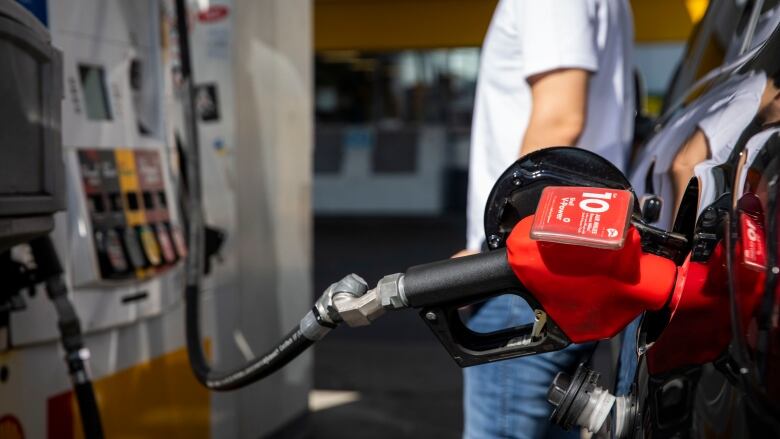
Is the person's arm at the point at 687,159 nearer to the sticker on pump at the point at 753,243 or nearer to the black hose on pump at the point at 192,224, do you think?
the sticker on pump at the point at 753,243

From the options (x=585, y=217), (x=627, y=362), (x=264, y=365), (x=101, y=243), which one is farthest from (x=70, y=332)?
(x=585, y=217)

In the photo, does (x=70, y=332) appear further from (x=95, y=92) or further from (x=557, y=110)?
(x=557, y=110)

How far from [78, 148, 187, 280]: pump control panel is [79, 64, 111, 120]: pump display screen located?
0.39 ft

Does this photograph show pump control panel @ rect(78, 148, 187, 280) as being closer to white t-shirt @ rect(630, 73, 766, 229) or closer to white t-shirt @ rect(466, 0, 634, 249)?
white t-shirt @ rect(466, 0, 634, 249)

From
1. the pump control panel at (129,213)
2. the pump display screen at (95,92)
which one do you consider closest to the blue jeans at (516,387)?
the pump control panel at (129,213)

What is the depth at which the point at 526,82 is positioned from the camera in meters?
2.07

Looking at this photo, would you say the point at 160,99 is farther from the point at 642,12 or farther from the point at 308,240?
the point at 642,12

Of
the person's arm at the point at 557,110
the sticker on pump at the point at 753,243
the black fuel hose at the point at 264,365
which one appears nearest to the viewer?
the sticker on pump at the point at 753,243

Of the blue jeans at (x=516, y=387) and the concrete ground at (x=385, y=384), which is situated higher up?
the blue jeans at (x=516, y=387)

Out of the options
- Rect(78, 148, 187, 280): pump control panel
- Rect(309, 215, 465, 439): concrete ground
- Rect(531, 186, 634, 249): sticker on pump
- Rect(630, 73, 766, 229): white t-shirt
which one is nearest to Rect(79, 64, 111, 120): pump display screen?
Rect(78, 148, 187, 280): pump control panel

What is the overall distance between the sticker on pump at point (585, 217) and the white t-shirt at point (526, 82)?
96cm

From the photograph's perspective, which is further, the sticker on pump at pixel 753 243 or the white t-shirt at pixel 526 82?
the white t-shirt at pixel 526 82

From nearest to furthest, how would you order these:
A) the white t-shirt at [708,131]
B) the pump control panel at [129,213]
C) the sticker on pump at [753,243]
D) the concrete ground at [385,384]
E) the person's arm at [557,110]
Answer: the sticker on pump at [753,243] → the white t-shirt at [708,131] → the person's arm at [557,110] → the pump control panel at [129,213] → the concrete ground at [385,384]

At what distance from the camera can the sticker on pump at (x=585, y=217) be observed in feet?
3.28
